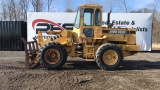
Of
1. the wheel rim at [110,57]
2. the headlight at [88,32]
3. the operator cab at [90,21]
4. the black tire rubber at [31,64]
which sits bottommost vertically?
the black tire rubber at [31,64]

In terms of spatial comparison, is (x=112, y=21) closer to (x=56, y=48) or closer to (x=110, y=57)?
(x=110, y=57)

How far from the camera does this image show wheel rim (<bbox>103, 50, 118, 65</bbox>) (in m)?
11.3

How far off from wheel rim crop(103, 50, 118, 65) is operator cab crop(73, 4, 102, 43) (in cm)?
90

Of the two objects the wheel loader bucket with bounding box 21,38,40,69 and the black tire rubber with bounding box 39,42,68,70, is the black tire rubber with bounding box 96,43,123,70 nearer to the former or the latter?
the black tire rubber with bounding box 39,42,68,70

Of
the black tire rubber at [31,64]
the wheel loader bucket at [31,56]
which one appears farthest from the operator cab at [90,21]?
the black tire rubber at [31,64]

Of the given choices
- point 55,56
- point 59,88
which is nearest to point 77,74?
point 55,56

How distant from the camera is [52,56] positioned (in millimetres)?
11180

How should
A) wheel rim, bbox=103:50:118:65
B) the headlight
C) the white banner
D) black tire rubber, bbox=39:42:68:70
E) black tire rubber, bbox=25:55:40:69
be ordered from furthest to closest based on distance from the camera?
the white banner
the headlight
black tire rubber, bbox=25:55:40:69
wheel rim, bbox=103:50:118:65
black tire rubber, bbox=39:42:68:70

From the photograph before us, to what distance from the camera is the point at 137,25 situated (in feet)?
64.9

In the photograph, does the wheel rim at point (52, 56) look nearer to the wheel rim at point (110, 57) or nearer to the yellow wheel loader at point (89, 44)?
the yellow wheel loader at point (89, 44)

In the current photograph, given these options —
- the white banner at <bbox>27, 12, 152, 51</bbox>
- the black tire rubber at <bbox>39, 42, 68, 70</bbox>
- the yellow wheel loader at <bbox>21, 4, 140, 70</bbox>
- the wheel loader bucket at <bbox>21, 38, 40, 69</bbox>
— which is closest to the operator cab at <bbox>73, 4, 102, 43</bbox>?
the yellow wheel loader at <bbox>21, 4, 140, 70</bbox>

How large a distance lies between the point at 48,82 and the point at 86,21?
13.2 feet

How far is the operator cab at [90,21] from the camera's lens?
1146 centimetres

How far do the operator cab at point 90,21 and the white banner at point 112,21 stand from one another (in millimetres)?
8233
